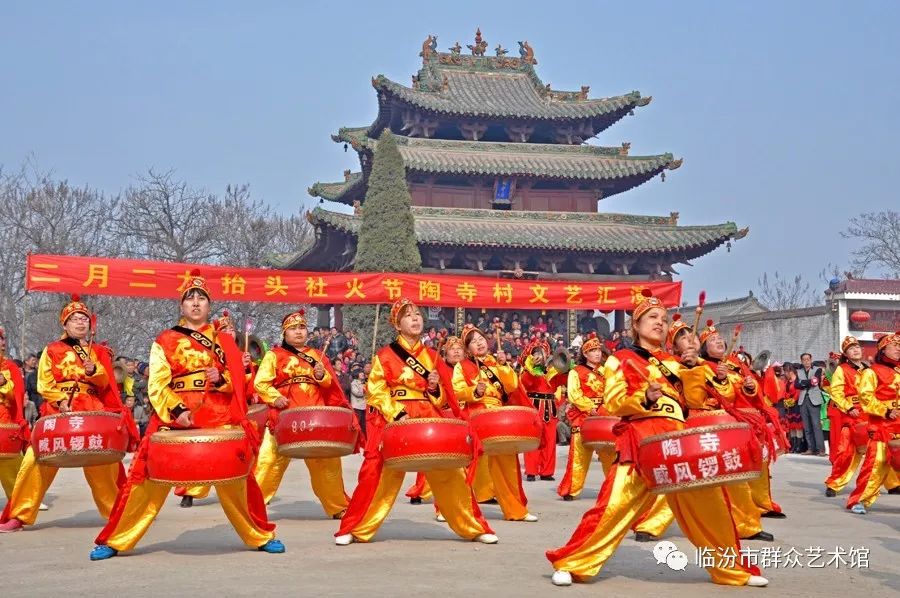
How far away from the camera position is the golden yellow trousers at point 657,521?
7.98 m

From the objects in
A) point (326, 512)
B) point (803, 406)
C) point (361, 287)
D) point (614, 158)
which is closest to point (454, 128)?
point (614, 158)

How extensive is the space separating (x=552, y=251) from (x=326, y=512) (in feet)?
67.8

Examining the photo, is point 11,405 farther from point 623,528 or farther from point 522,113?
point 522,113

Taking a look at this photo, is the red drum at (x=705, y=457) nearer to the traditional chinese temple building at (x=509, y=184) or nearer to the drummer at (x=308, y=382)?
the drummer at (x=308, y=382)

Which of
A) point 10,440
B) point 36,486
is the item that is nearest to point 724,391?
point 36,486

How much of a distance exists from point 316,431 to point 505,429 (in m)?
1.57

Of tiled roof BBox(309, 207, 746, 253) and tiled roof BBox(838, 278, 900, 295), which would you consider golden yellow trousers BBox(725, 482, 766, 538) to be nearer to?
tiled roof BBox(309, 207, 746, 253)

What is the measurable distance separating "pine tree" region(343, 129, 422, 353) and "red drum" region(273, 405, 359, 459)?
54.5 feet

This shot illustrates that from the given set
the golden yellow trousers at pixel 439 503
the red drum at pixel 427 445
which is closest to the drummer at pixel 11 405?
the golden yellow trousers at pixel 439 503

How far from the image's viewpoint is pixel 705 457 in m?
5.67

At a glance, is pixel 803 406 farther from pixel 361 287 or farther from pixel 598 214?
pixel 598 214

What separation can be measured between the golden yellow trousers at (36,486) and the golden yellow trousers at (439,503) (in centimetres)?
208

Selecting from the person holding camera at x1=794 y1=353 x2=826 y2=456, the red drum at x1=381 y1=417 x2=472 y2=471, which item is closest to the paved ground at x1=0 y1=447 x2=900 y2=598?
the red drum at x1=381 y1=417 x2=472 y2=471

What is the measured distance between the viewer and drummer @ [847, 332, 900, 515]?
32.7 feet
